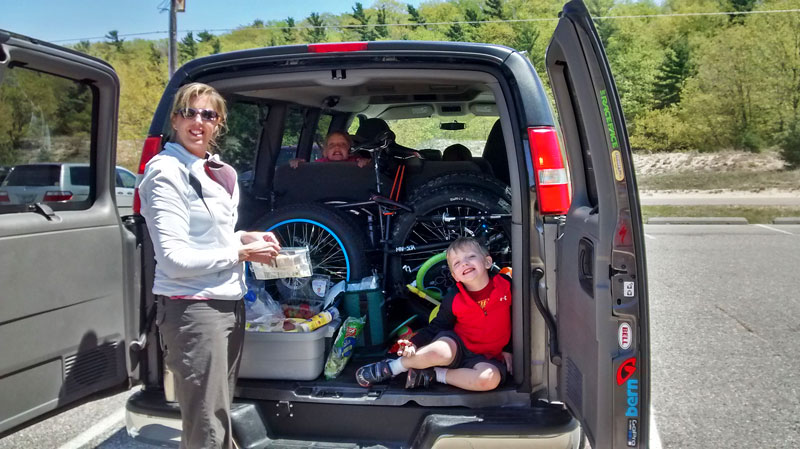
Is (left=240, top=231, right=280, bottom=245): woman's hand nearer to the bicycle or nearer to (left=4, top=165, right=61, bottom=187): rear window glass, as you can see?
(left=4, top=165, right=61, bottom=187): rear window glass

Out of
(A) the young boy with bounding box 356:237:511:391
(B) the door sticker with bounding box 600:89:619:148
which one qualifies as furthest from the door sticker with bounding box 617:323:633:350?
(A) the young boy with bounding box 356:237:511:391

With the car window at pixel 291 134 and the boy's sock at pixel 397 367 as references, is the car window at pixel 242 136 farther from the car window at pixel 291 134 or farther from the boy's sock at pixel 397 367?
the boy's sock at pixel 397 367

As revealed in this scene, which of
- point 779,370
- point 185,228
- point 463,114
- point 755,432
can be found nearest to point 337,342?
point 185,228

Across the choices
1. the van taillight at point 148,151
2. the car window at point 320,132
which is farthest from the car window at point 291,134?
the van taillight at point 148,151

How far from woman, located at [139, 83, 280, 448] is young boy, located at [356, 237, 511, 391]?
740 mm

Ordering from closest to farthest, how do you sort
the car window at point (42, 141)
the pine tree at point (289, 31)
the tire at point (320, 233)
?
the car window at point (42, 141), the tire at point (320, 233), the pine tree at point (289, 31)

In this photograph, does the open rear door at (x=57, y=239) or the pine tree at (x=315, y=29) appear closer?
the open rear door at (x=57, y=239)

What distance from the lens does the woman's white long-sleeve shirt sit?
7.57ft

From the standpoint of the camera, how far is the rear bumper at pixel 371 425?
8.09 ft

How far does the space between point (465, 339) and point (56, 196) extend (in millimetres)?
1887

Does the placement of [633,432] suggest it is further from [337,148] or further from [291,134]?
[291,134]

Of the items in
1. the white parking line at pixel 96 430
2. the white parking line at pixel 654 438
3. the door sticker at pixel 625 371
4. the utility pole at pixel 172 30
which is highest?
the utility pole at pixel 172 30

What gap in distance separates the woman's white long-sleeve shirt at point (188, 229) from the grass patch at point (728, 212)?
15.1 metres

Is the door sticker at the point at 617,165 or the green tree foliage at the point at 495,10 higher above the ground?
the green tree foliage at the point at 495,10
